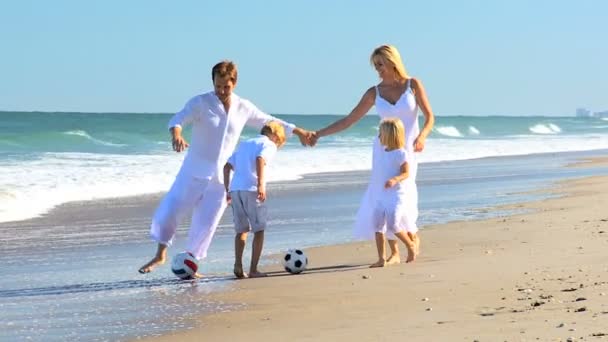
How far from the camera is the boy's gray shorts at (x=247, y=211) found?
8.21m

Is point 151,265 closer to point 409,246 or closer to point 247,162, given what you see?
point 247,162

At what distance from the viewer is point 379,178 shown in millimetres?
8664

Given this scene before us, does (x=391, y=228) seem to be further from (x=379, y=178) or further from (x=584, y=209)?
(x=584, y=209)

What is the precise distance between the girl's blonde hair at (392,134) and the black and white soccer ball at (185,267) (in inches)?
67.6

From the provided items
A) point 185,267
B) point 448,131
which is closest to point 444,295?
point 185,267

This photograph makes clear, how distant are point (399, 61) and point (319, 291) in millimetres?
2492

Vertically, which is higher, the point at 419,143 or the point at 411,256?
the point at 419,143

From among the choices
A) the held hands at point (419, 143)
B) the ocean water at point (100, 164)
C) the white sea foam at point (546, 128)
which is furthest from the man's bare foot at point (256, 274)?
the white sea foam at point (546, 128)

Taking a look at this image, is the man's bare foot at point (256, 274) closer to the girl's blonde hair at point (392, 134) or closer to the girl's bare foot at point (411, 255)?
the girl's bare foot at point (411, 255)

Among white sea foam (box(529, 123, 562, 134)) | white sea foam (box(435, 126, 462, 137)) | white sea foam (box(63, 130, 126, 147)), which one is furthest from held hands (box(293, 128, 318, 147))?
white sea foam (box(529, 123, 562, 134))

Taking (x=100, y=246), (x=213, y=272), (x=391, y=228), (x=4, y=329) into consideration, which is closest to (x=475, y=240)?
(x=391, y=228)

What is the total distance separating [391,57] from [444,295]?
281 cm

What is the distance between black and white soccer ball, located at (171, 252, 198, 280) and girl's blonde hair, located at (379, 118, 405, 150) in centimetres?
172

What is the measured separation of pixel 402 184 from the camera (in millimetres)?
8648
